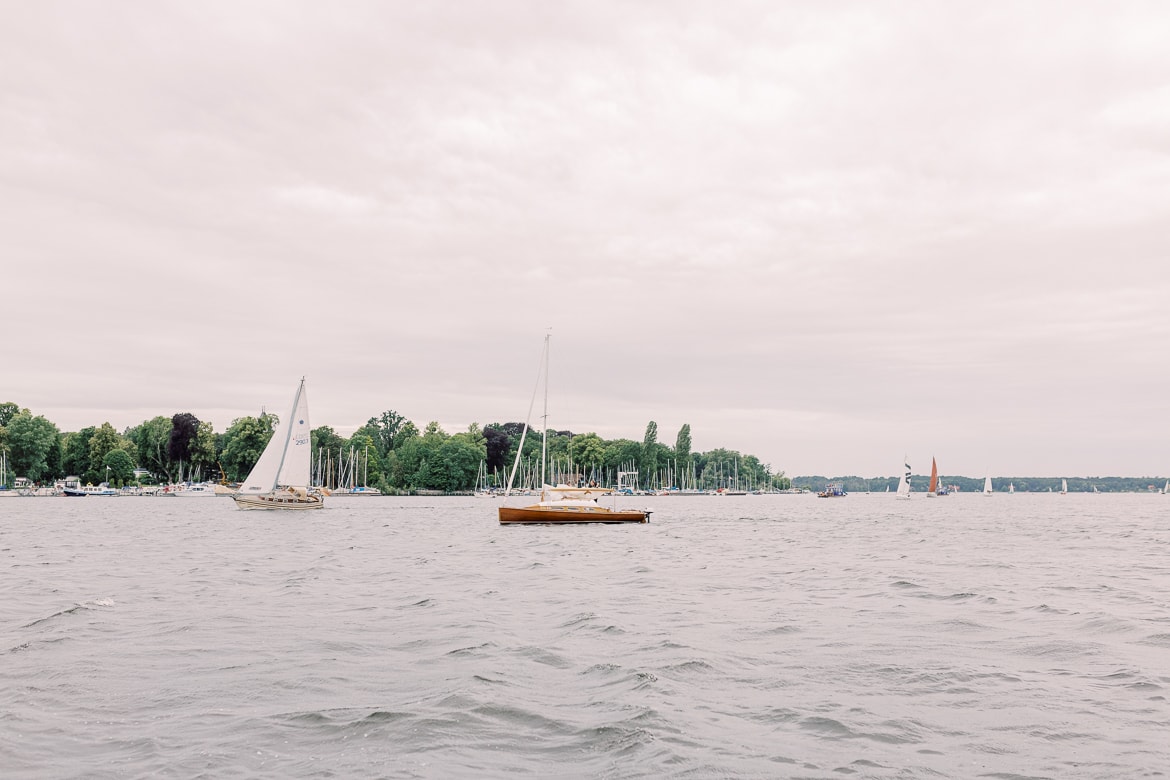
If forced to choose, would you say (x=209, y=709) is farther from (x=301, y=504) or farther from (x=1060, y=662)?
(x=301, y=504)

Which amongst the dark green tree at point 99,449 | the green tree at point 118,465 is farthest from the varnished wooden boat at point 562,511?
the dark green tree at point 99,449

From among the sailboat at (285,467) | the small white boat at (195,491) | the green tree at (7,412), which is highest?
the green tree at (7,412)

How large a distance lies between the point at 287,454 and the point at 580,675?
93089 mm

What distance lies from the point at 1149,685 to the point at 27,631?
74.2ft

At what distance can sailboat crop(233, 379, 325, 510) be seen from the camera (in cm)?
10212

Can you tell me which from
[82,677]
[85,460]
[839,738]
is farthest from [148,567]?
[85,460]

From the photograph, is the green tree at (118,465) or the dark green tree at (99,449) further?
the dark green tree at (99,449)

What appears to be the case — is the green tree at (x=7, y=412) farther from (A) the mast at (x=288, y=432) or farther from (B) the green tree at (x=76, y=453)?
(A) the mast at (x=288, y=432)

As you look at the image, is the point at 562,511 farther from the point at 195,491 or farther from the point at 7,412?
the point at 7,412

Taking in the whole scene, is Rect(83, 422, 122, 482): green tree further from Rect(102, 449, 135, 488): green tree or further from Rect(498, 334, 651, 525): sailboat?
Rect(498, 334, 651, 525): sailboat

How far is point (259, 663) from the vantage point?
663 inches

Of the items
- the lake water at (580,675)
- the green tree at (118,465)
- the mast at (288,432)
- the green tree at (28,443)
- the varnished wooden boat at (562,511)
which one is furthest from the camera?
the green tree at (118,465)

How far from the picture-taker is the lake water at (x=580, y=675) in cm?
1130

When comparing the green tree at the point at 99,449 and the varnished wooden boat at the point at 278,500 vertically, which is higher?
the green tree at the point at 99,449
